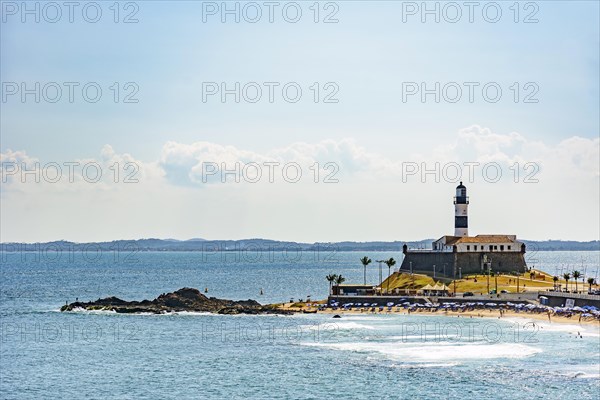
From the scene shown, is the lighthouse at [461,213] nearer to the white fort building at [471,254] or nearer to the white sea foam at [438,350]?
the white fort building at [471,254]

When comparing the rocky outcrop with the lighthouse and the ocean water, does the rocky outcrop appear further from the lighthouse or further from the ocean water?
the lighthouse

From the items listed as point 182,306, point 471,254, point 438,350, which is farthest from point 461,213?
point 438,350

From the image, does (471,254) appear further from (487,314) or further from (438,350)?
(438,350)

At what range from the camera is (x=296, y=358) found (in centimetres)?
7806

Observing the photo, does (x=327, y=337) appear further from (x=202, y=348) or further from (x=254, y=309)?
(x=254, y=309)

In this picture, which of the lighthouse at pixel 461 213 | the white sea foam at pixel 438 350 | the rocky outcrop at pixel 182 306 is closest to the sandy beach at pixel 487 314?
the rocky outcrop at pixel 182 306

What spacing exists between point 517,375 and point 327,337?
90.3ft

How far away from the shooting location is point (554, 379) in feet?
214

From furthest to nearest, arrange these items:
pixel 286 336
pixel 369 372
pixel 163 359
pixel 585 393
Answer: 1. pixel 286 336
2. pixel 163 359
3. pixel 369 372
4. pixel 585 393

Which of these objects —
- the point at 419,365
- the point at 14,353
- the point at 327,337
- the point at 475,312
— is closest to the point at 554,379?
the point at 419,365

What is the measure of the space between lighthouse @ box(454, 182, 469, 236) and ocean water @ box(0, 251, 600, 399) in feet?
108

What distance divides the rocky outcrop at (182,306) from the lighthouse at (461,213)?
3446 cm

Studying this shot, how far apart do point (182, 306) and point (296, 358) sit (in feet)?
171

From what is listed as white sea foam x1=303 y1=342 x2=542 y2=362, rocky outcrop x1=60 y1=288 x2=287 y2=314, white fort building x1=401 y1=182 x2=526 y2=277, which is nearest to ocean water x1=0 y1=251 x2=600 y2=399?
white sea foam x1=303 y1=342 x2=542 y2=362
